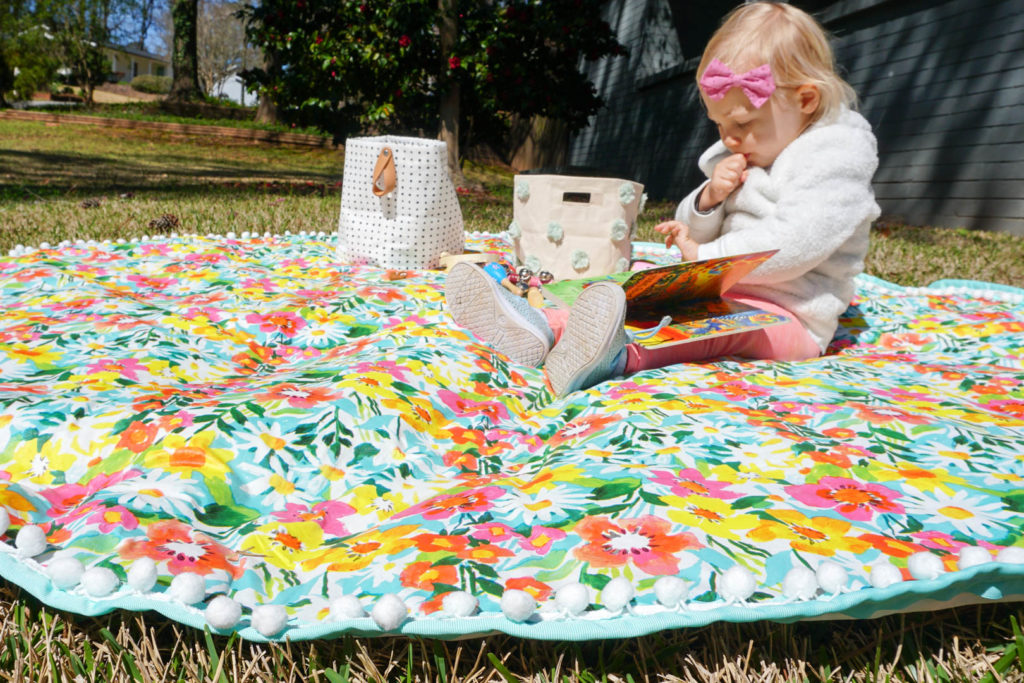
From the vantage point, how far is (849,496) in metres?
1.28

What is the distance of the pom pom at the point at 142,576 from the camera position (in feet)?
3.41

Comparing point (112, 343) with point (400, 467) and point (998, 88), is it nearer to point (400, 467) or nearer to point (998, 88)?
point (400, 467)

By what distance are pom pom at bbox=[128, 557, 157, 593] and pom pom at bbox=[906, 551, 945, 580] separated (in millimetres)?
1053

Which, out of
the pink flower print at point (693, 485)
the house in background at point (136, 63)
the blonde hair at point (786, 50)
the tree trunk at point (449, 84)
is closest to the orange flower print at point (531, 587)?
the pink flower print at point (693, 485)

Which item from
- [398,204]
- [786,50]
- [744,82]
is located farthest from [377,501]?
[398,204]

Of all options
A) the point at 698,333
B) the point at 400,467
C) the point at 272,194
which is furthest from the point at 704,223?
the point at 272,194

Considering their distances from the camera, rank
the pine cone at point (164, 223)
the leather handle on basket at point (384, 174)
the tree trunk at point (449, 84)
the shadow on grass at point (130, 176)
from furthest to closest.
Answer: the tree trunk at point (449, 84) < the shadow on grass at point (130, 176) < the pine cone at point (164, 223) < the leather handle on basket at point (384, 174)

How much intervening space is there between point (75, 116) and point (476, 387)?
1894 cm

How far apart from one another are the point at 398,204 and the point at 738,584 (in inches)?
94.1

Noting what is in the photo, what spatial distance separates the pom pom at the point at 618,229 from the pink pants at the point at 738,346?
0.51m

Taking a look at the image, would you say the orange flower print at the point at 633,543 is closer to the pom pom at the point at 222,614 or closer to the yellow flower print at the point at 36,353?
the pom pom at the point at 222,614

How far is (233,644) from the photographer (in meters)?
1.04

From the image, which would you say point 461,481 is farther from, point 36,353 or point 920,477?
point 36,353

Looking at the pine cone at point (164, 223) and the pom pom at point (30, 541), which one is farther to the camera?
the pine cone at point (164, 223)
